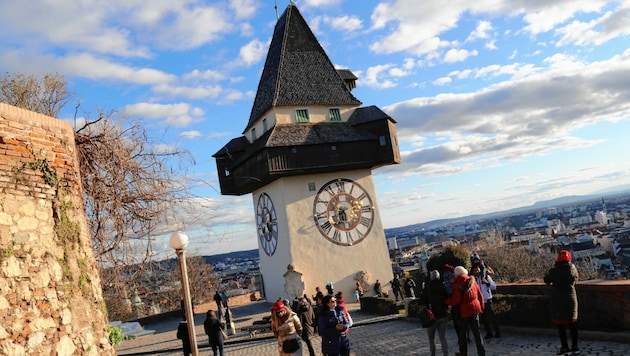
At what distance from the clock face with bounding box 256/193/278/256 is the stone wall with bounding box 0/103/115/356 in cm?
1791

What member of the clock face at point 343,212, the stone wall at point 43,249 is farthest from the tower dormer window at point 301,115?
the stone wall at point 43,249

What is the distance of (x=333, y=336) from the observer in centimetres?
858

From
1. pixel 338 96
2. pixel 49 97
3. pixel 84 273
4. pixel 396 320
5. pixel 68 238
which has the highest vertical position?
pixel 338 96

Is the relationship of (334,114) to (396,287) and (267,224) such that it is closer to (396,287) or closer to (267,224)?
(267,224)

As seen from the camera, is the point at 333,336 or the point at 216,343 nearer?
the point at 333,336

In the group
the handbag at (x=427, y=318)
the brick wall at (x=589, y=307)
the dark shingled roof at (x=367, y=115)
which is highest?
the dark shingled roof at (x=367, y=115)

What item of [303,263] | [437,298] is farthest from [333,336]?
[303,263]

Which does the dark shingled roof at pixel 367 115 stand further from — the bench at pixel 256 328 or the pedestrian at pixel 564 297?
the pedestrian at pixel 564 297

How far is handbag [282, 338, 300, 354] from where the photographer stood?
8.34 metres

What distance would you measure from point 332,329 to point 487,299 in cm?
351

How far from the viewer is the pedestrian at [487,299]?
10219 mm

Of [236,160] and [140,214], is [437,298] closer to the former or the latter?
[140,214]

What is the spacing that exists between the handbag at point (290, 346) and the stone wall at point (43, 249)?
2.55 m

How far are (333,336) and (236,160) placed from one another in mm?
19250
